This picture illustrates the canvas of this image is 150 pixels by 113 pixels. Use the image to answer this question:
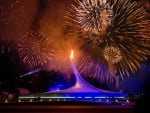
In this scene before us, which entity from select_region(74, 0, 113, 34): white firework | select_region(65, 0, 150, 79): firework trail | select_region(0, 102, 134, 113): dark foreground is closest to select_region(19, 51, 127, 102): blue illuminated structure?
select_region(65, 0, 150, 79): firework trail

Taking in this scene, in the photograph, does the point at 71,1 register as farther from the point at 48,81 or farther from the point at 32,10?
the point at 48,81

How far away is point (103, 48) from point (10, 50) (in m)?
2.39

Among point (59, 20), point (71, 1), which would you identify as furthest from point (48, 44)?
point (71, 1)

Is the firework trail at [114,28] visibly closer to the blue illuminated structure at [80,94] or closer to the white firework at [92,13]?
the white firework at [92,13]

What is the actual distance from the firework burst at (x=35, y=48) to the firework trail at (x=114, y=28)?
710mm

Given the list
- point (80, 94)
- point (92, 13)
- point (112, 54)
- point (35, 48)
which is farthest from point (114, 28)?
point (35, 48)

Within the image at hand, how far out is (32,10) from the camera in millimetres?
8445

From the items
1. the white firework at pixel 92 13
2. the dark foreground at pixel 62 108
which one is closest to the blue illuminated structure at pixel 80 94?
the white firework at pixel 92 13

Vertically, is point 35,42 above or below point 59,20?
below

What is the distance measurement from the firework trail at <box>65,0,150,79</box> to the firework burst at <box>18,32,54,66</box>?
0.71 metres

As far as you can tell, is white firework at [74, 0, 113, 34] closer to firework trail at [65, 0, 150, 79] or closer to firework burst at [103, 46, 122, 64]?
firework trail at [65, 0, 150, 79]

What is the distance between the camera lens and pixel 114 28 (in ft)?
23.0

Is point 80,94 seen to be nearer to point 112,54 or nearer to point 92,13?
point 112,54

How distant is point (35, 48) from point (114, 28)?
1705 millimetres
